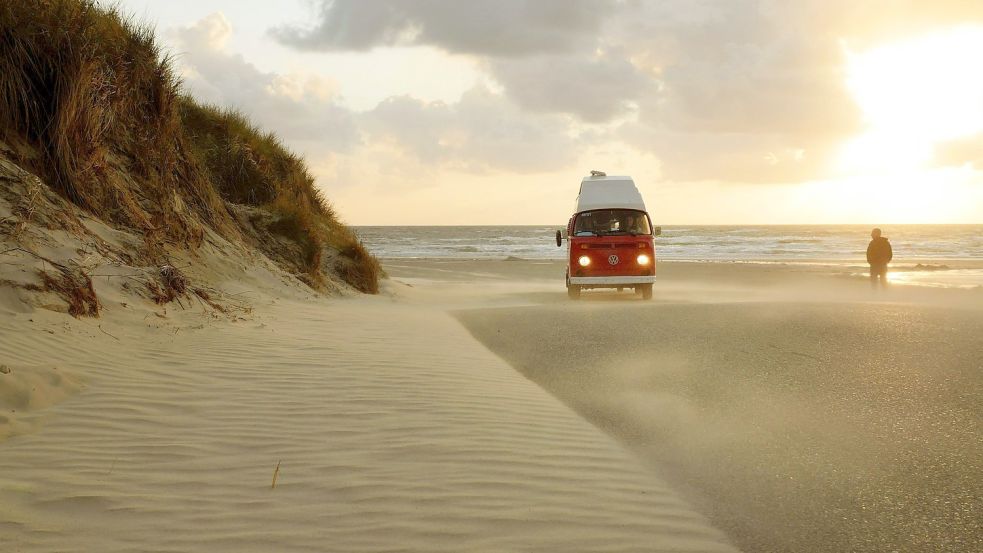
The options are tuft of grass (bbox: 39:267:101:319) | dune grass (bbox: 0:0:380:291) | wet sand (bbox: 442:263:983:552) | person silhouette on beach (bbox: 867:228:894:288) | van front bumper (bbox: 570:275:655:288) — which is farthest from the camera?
person silhouette on beach (bbox: 867:228:894:288)

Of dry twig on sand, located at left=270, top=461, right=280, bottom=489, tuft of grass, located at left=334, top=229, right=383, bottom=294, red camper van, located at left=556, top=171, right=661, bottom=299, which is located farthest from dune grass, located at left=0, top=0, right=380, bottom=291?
dry twig on sand, located at left=270, top=461, right=280, bottom=489

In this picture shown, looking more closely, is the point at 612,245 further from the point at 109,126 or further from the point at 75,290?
the point at 75,290

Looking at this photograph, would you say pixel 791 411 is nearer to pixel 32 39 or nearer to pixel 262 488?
pixel 262 488

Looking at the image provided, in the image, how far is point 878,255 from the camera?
19281mm

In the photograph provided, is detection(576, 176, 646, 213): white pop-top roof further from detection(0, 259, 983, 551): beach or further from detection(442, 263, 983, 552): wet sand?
detection(0, 259, 983, 551): beach

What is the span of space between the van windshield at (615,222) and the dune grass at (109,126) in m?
5.86

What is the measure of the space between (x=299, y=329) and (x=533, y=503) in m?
A: 5.95

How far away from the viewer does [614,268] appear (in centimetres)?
1639

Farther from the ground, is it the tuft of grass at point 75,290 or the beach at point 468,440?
the tuft of grass at point 75,290

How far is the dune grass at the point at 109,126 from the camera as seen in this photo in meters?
9.02

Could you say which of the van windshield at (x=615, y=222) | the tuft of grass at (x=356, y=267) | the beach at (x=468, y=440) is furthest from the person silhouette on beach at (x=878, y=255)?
the tuft of grass at (x=356, y=267)

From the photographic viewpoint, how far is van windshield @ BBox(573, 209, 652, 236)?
16.7 metres

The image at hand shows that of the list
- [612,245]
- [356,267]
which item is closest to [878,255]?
[612,245]

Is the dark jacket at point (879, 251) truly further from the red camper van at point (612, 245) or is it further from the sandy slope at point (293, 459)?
the sandy slope at point (293, 459)
